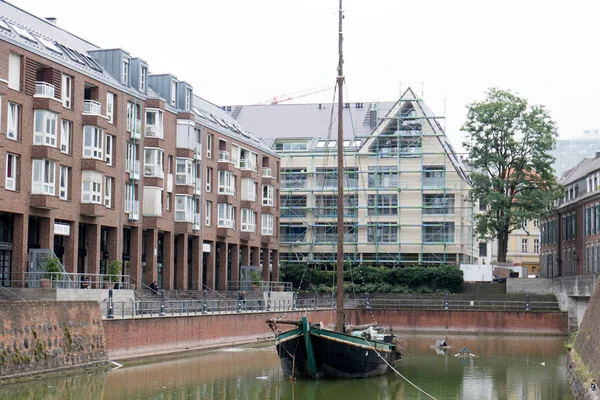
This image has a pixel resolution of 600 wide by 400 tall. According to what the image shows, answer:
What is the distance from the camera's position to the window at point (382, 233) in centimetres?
8950

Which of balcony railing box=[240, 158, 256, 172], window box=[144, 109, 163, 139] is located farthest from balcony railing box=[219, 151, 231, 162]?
window box=[144, 109, 163, 139]

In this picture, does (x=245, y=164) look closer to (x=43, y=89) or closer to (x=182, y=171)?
(x=182, y=171)

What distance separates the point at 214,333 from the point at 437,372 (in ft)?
44.3

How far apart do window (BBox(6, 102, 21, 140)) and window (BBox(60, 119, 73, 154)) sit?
11.7 ft

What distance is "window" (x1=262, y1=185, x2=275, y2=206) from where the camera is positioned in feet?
263

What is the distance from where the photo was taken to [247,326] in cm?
5428

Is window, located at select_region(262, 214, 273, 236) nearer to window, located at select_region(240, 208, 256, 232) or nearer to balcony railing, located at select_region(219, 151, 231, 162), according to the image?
window, located at select_region(240, 208, 256, 232)

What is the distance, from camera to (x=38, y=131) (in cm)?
4756

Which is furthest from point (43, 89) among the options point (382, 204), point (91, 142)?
point (382, 204)

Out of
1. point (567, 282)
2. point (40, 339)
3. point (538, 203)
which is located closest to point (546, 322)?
point (567, 282)

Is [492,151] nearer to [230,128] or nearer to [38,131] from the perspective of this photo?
[230,128]

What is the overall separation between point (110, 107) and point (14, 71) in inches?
381

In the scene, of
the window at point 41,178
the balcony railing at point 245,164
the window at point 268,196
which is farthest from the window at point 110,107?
the window at point 268,196

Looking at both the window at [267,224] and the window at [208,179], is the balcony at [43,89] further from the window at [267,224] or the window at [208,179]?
the window at [267,224]
